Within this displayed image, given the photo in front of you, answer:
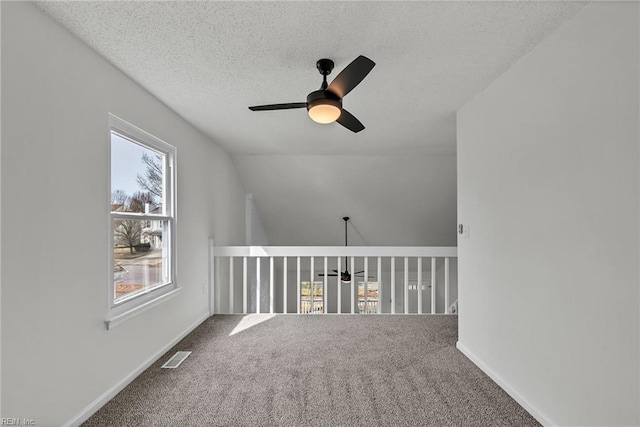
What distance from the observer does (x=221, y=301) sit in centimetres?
484

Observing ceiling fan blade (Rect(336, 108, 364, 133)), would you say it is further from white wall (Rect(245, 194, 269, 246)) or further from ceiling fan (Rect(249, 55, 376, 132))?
white wall (Rect(245, 194, 269, 246))

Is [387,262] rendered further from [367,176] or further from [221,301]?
[221,301]

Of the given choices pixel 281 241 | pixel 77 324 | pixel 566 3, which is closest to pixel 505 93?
pixel 566 3

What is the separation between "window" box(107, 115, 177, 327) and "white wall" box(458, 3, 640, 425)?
268cm

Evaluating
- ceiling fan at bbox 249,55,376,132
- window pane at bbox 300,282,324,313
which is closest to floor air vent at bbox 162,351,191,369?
ceiling fan at bbox 249,55,376,132

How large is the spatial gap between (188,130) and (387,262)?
5.56 meters

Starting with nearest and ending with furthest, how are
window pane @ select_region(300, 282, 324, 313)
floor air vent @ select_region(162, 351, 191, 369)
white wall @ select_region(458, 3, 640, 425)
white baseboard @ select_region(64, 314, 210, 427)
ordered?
1. white wall @ select_region(458, 3, 640, 425)
2. white baseboard @ select_region(64, 314, 210, 427)
3. floor air vent @ select_region(162, 351, 191, 369)
4. window pane @ select_region(300, 282, 324, 313)

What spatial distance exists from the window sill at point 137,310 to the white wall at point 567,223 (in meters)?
2.65

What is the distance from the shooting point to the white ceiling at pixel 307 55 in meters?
1.72

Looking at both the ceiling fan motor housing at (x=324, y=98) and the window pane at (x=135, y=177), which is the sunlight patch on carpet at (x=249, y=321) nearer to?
the window pane at (x=135, y=177)

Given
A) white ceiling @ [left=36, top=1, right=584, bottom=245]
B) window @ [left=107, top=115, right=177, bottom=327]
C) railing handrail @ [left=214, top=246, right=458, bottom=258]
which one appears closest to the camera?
white ceiling @ [left=36, top=1, right=584, bottom=245]

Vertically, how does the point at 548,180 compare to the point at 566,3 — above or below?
below

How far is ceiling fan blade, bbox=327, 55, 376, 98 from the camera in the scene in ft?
5.76

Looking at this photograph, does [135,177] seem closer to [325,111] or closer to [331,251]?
[325,111]
